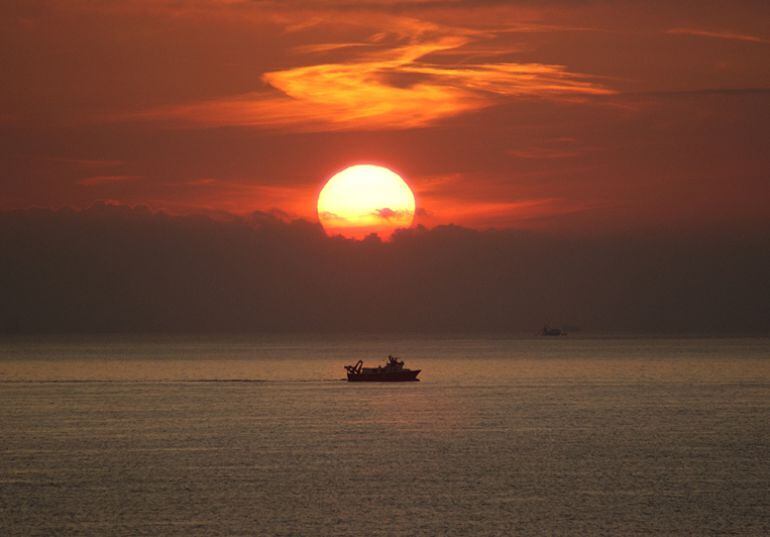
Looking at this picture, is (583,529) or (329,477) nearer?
(583,529)

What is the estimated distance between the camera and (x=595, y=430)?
124m

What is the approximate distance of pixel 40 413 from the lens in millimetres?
145250

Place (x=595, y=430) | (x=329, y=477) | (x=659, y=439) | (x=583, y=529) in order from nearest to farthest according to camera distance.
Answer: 1. (x=583, y=529)
2. (x=329, y=477)
3. (x=659, y=439)
4. (x=595, y=430)

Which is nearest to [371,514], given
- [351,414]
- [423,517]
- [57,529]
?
[423,517]

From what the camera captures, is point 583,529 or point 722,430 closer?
point 583,529

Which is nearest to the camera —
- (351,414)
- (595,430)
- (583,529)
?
(583,529)

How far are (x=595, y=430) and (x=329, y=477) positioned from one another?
47.0 m

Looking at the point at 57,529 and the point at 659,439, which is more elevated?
the point at 659,439

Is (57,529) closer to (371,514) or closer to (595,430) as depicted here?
(371,514)

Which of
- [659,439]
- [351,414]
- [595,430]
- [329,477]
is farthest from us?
[351,414]

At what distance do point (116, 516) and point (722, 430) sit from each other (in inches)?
2972

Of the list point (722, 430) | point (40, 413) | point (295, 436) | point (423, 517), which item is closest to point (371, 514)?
point (423, 517)

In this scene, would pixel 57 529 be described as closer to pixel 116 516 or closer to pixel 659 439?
pixel 116 516

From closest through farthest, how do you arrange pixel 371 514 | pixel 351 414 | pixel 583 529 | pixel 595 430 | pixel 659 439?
pixel 583 529
pixel 371 514
pixel 659 439
pixel 595 430
pixel 351 414
